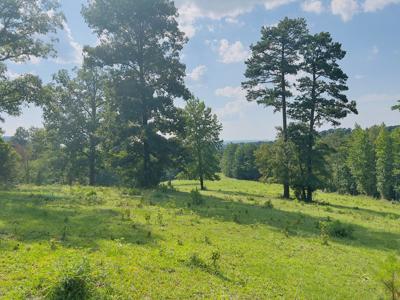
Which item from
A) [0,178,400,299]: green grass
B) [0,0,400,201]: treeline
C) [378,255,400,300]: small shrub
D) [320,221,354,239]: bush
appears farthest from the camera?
[0,0,400,201]: treeline

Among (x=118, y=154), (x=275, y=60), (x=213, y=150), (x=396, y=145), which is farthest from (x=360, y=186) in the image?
(x=118, y=154)

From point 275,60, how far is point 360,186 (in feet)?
185

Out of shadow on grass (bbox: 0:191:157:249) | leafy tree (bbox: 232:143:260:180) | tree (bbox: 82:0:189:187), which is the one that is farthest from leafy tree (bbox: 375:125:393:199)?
shadow on grass (bbox: 0:191:157:249)

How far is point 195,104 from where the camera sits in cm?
4966

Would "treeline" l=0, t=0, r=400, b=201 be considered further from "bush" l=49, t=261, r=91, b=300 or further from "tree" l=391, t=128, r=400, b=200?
"tree" l=391, t=128, r=400, b=200

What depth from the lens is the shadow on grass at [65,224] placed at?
12133 mm

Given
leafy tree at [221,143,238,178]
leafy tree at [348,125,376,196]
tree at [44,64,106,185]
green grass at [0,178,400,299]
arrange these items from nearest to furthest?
green grass at [0,178,400,299] → tree at [44,64,106,185] → leafy tree at [348,125,376,196] → leafy tree at [221,143,238,178]

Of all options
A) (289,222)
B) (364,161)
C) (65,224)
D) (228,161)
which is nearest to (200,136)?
(289,222)

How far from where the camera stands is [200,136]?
4947cm

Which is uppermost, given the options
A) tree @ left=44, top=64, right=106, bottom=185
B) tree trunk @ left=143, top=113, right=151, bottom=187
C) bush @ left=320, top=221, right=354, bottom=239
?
tree @ left=44, top=64, right=106, bottom=185

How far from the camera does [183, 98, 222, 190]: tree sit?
49.4 m

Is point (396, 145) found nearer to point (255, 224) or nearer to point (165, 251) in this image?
point (255, 224)

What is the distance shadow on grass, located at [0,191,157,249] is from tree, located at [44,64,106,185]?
86.2 feet

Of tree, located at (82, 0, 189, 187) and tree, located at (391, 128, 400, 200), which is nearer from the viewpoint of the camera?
tree, located at (82, 0, 189, 187)
